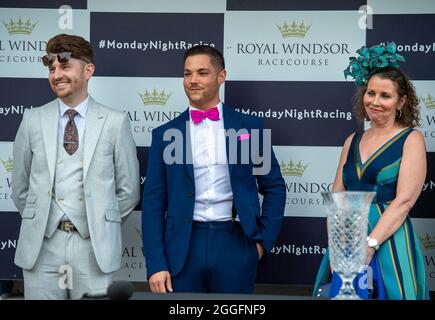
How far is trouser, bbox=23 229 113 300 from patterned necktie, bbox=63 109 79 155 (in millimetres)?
438

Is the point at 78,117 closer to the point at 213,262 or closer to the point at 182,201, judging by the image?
the point at 182,201

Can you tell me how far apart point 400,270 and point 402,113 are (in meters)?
0.82

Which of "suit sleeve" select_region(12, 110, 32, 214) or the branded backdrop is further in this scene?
the branded backdrop

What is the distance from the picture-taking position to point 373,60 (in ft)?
13.7

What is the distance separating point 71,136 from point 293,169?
139 cm

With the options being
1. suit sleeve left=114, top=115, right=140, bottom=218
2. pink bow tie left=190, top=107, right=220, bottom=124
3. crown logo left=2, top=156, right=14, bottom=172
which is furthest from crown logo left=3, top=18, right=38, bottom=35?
pink bow tie left=190, top=107, right=220, bottom=124

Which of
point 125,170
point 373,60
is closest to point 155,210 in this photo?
point 125,170

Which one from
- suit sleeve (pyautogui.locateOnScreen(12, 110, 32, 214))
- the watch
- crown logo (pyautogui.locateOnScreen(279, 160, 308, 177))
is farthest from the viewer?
crown logo (pyautogui.locateOnScreen(279, 160, 308, 177))

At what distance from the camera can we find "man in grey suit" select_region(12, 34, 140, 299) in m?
4.09

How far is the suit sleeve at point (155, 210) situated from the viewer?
4062 mm

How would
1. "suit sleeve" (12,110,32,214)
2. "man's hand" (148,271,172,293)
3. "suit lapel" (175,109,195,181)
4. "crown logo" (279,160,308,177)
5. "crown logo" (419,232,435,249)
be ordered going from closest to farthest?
"man's hand" (148,271,172,293) < "suit lapel" (175,109,195,181) < "suit sleeve" (12,110,32,214) < "crown logo" (419,232,435,249) < "crown logo" (279,160,308,177)

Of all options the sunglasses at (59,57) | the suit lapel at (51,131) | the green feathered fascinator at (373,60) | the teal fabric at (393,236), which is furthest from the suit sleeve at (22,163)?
the green feathered fascinator at (373,60)

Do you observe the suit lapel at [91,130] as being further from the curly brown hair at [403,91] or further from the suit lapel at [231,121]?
the curly brown hair at [403,91]

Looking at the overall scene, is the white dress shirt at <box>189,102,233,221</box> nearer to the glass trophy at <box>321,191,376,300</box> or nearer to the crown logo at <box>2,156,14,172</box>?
the crown logo at <box>2,156,14,172</box>
